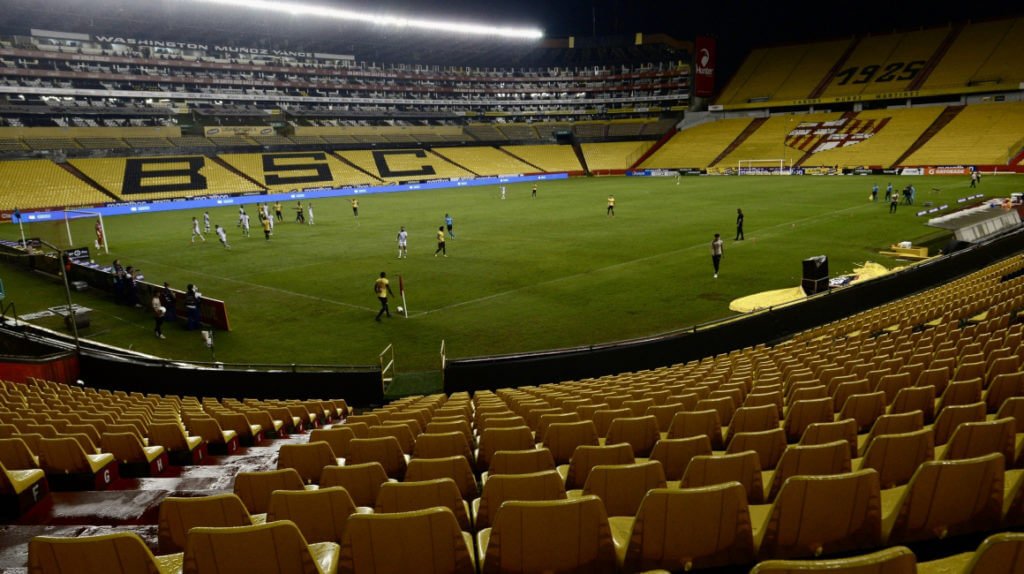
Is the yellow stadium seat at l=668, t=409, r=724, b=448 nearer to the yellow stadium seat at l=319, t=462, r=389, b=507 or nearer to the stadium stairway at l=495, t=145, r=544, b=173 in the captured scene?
the yellow stadium seat at l=319, t=462, r=389, b=507

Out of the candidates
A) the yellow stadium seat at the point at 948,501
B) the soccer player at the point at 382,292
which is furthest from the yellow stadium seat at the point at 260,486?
→ the soccer player at the point at 382,292

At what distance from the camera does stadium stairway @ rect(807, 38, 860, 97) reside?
8276 centimetres

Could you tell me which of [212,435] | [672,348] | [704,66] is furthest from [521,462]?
[704,66]

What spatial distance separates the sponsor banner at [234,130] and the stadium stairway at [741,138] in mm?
57343

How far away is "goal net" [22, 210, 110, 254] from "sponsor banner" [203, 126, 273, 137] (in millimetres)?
33366

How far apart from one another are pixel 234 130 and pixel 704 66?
68237 mm

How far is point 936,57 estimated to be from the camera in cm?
7650

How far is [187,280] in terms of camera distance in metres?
25.9

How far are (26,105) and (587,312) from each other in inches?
2760

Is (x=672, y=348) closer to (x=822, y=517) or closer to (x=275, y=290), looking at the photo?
(x=822, y=517)

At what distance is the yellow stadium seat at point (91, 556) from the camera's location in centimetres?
280

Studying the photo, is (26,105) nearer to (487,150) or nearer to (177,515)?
(487,150)

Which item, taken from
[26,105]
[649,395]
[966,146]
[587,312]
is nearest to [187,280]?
[587,312]

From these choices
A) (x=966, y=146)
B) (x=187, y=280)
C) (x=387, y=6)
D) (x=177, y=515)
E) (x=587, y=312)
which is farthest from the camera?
(x=387, y=6)
